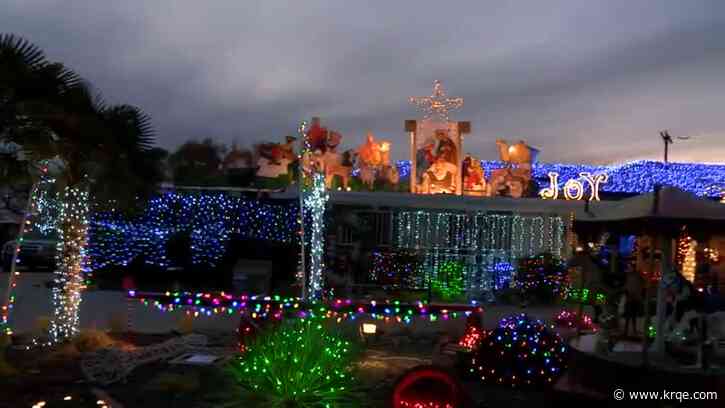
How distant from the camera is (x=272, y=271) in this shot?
1881 cm

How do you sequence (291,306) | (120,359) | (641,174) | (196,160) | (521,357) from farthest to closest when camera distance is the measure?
1. (196,160)
2. (641,174)
3. (291,306)
4. (120,359)
5. (521,357)

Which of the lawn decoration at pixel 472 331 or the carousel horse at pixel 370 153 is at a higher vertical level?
the carousel horse at pixel 370 153

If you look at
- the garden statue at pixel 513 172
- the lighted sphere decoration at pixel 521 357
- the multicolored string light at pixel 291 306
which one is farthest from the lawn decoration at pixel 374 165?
the lighted sphere decoration at pixel 521 357

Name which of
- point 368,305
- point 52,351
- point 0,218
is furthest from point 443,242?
point 0,218

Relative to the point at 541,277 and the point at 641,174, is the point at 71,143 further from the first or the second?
the point at 641,174

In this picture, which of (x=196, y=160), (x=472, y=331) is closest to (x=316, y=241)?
(x=472, y=331)

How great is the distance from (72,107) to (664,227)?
23.6 ft

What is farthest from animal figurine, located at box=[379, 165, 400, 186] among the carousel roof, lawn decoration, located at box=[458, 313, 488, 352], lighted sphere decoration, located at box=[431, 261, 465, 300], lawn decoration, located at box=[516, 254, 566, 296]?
the carousel roof

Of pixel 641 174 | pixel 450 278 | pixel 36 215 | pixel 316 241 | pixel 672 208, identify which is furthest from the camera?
pixel 641 174

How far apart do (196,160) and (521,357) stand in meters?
27.0

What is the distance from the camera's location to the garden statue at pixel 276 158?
63.3 feet

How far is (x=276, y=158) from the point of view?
63.5 feet

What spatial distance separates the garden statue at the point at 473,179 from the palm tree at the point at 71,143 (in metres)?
9.29

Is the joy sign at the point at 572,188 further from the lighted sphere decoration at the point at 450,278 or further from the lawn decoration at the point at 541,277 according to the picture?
the lighted sphere decoration at the point at 450,278
